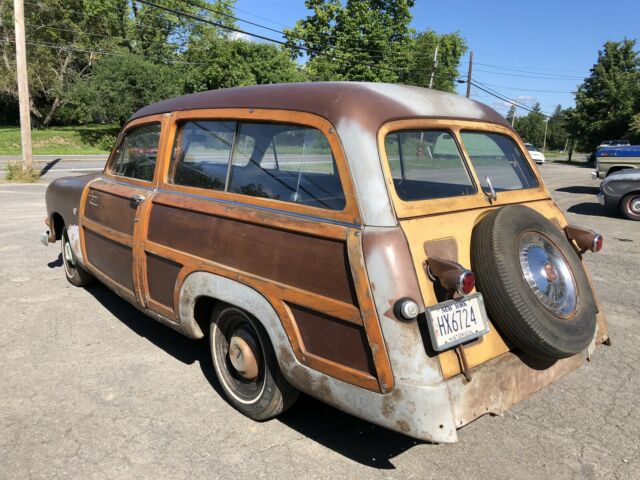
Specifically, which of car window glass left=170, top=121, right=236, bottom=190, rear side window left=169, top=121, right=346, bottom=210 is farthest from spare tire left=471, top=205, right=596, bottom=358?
car window glass left=170, top=121, right=236, bottom=190

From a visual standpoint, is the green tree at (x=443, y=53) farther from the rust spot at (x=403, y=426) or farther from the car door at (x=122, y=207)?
the rust spot at (x=403, y=426)

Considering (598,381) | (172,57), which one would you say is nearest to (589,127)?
(172,57)

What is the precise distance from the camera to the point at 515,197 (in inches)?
121

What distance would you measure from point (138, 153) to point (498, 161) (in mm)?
2715

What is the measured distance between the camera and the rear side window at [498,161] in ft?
9.66

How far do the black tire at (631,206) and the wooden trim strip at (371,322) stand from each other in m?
10.5

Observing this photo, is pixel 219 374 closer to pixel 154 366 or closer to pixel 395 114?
pixel 154 366

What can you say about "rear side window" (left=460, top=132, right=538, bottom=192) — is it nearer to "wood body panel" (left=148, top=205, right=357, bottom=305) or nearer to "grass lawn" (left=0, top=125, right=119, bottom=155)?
"wood body panel" (left=148, top=205, right=357, bottom=305)

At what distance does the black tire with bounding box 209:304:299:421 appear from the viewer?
2.72 m

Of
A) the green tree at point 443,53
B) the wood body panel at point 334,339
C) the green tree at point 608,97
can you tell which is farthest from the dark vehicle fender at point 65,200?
the green tree at point 443,53

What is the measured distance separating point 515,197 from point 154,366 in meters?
2.75

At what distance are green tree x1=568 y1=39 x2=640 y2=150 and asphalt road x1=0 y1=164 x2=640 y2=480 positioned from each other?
39.5 metres

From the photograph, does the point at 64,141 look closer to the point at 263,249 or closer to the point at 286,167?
the point at 286,167

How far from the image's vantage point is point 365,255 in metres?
2.16
